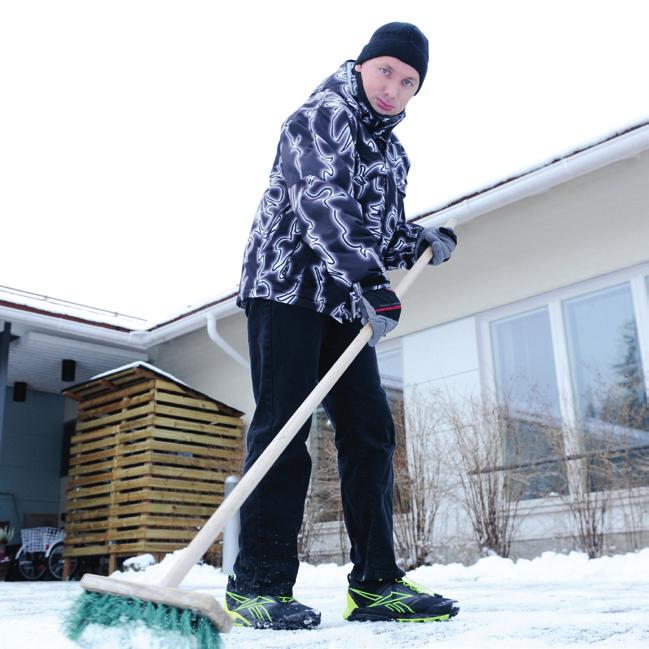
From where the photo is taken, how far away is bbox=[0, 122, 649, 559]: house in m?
4.76

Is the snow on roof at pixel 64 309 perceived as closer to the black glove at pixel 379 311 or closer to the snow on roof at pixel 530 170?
the snow on roof at pixel 530 170

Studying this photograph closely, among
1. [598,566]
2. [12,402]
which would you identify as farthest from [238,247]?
[598,566]

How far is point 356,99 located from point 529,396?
354 centimetres

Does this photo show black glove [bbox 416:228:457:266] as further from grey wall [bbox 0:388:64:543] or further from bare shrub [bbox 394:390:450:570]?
grey wall [bbox 0:388:64:543]

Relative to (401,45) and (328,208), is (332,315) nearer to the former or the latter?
(328,208)

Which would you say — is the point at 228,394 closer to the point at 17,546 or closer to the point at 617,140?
the point at 17,546

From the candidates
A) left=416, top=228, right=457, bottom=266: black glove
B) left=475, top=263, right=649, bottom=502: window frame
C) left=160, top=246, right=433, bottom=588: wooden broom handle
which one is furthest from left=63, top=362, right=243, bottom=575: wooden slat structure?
left=160, top=246, right=433, bottom=588: wooden broom handle

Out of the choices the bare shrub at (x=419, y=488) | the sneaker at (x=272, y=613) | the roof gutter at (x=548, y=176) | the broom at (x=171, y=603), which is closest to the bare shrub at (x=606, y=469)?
the bare shrub at (x=419, y=488)

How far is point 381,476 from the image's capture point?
2098 mm

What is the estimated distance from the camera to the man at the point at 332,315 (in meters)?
1.92

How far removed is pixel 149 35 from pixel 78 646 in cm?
1478

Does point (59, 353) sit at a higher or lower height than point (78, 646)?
higher

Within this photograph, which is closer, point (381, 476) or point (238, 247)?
point (381, 476)

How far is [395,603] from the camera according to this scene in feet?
6.36
